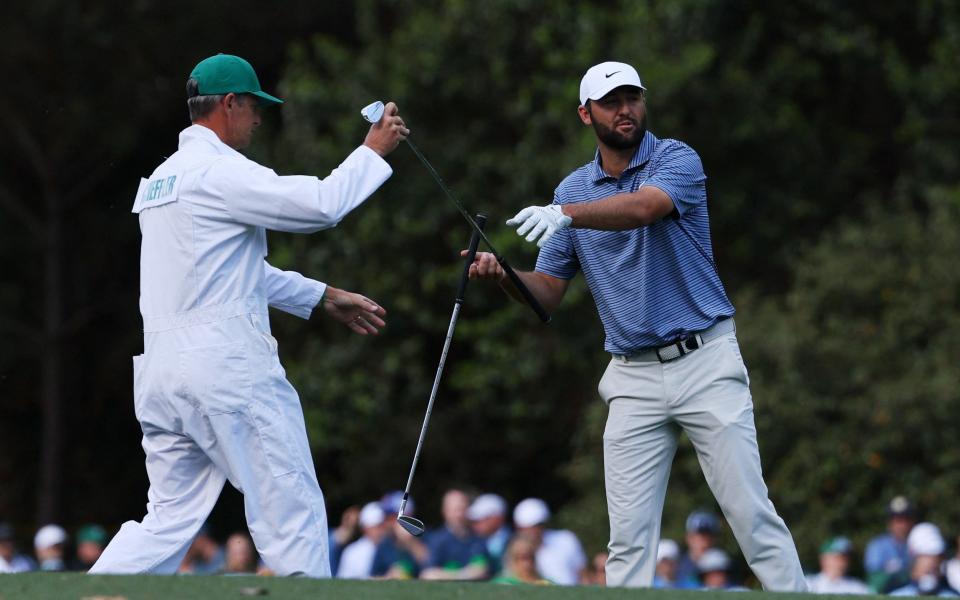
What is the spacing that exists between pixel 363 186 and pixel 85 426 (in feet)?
64.6

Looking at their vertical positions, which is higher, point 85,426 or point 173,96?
point 173,96

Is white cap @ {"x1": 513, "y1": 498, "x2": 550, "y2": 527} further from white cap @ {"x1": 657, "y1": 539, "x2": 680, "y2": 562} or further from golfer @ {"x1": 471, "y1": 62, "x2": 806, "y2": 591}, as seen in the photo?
golfer @ {"x1": 471, "y1": 62, "x2": 806, "y2": 591}

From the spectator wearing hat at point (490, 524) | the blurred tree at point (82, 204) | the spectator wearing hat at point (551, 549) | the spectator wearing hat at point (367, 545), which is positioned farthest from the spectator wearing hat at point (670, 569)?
the blurred tree at point (82, 204)

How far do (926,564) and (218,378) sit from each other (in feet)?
23.5

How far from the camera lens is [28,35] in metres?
23.0

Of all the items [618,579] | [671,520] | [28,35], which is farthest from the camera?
[28,35]

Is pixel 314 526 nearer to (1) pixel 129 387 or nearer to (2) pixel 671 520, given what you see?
(2) pixel 671 520

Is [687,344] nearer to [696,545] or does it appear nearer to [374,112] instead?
[374,112]

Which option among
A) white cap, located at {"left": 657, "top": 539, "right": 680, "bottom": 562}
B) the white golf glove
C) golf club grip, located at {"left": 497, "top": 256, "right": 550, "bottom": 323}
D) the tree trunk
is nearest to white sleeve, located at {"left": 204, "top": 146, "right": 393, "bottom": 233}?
the white golf glove

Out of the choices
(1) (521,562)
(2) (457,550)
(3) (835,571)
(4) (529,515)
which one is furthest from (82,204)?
(3) (835,571)

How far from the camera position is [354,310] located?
6.62 metres

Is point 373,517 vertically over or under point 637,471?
under

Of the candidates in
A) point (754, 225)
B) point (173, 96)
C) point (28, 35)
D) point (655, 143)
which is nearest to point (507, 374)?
point (754, 225)

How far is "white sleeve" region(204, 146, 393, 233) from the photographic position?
577 centimetres
